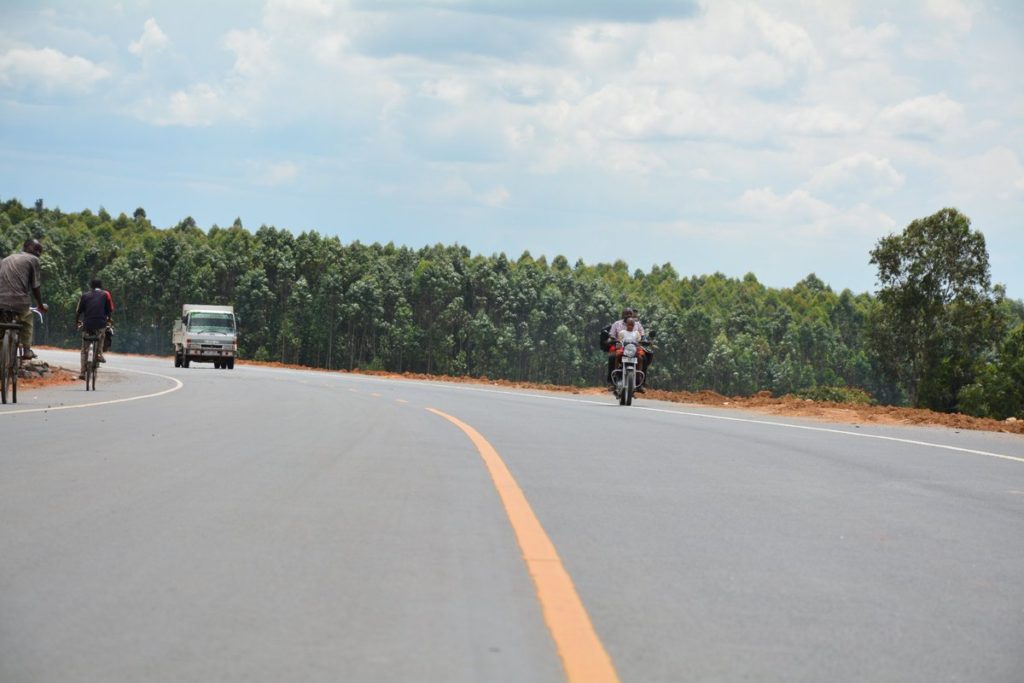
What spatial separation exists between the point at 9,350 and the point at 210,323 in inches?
1246

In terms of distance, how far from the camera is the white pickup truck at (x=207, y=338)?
48.2m

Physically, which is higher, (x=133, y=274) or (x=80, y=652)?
(x=133, y=274)

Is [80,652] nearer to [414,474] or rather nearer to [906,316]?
[414,474]

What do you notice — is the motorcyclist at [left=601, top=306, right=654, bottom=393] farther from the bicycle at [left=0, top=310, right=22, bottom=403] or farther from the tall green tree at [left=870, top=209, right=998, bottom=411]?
the tall green tree at [left=870, top=209, right=998, bottom=411]

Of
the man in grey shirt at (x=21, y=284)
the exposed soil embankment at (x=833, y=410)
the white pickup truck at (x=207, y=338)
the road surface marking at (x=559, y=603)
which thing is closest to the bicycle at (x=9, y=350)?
the man in grey shirt at (x=21, y=284)

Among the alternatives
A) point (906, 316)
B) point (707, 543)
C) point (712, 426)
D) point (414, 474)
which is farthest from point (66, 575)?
point (906, 316)

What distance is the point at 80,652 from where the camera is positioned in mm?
4520

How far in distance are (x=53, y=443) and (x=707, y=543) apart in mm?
6818

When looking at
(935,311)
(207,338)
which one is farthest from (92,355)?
(935,311)

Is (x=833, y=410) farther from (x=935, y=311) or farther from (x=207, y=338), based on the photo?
(x=935, y=311)

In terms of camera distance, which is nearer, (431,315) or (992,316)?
(992,316)

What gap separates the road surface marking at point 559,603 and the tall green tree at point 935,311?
6661 centimetres

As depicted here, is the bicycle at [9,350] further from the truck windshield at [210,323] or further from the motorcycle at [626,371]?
the truck windshield at [210,323]

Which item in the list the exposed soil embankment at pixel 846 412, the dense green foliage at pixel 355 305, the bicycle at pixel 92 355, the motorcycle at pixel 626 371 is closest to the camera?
the exposed soil embankment at pixel 846 412
